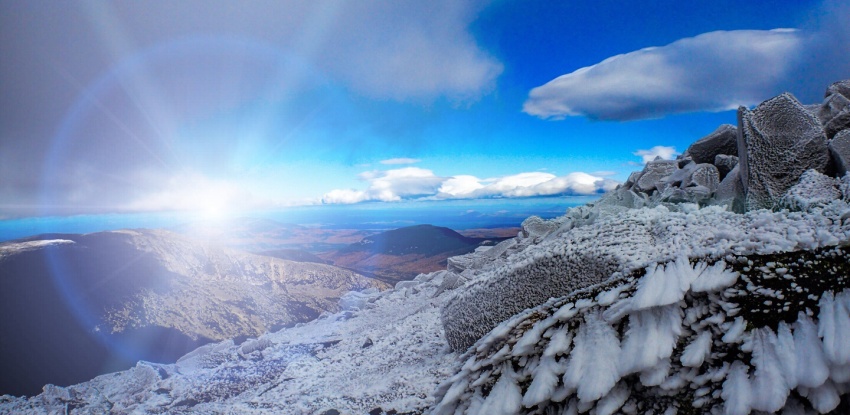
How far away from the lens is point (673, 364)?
0.92 meters

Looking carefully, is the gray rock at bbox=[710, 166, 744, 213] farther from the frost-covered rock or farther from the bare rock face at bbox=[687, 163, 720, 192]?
the frost-covered rock

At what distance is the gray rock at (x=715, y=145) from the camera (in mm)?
2711

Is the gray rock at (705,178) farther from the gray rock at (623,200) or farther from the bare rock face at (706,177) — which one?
the gray rock at (623,200)

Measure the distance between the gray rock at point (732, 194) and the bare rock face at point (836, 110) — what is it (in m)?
0.62

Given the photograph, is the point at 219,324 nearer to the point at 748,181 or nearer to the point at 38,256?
the point at 38,256

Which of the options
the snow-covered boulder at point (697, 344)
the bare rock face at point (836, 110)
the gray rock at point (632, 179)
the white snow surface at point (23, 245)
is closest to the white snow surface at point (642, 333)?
the snow-covered boulder at point (697, 344)

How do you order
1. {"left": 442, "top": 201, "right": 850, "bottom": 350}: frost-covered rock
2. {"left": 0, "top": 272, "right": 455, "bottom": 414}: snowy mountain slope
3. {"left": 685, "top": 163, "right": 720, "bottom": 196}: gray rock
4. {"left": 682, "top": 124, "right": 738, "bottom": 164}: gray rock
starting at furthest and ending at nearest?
{"left": 682, "top": 124, "right": 738, "bottom": 164}: gray rock
{"left": 685, "top": 163, "right": 720, "bottom": 196}: gray rock
{"left": 0, "top": 272, "right": 455, "bottom": 414}: snowy mountain slope
{"left": 442, "top": 201, "right": 850, "bottom": 350}: frost-covered rock

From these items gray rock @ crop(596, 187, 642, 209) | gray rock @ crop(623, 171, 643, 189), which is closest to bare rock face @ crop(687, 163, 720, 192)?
gray rock @ crop(596, 187, 642, 209)

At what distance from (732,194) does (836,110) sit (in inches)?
49.9

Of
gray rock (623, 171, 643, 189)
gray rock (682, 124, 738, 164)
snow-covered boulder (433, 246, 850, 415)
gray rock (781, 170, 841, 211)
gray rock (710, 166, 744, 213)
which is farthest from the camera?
gray rock (623, 171, 643, 189)

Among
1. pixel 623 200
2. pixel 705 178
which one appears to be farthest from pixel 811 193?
pixel 623 200

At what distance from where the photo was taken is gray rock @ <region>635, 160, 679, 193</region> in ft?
10.3

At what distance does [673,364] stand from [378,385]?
149 centimetres

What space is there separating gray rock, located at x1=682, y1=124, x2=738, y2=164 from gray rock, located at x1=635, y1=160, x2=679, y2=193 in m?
0.21
